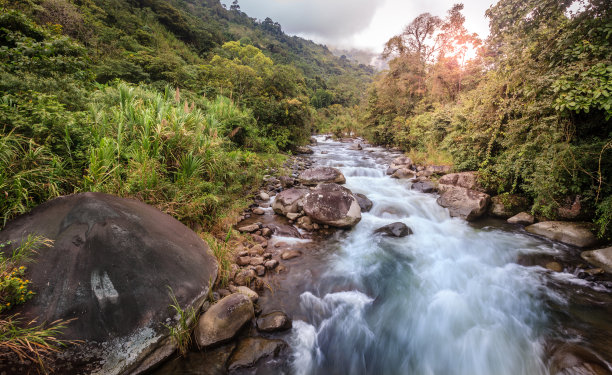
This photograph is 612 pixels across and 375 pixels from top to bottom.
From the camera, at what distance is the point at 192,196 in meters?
4.75

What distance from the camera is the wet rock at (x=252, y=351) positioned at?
2.62 meters

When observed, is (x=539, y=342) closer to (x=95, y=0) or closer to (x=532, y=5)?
(x=532, y=5)

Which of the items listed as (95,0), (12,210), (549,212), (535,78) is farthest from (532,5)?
(95,0)

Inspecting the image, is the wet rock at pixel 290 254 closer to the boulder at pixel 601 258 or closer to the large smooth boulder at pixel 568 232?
the boulder at pixel 601 258

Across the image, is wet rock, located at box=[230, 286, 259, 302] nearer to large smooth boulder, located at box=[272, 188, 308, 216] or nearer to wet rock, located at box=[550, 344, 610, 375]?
large smooth boulder, located at box=[272, 188, 308, 216]

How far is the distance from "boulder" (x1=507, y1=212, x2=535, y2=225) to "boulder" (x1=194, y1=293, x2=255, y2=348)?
7.08 metres

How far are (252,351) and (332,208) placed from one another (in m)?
3.74

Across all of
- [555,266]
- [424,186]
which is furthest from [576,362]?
[424,186]

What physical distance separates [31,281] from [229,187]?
409 cm

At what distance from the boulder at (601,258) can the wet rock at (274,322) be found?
5.81 metres

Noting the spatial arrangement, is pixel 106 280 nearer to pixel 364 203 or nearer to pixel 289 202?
pixel 289 202

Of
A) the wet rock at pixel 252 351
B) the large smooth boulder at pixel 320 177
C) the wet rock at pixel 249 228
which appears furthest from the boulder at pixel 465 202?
Result: the wet rock at pixel 252 351

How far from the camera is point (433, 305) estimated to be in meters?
3.95

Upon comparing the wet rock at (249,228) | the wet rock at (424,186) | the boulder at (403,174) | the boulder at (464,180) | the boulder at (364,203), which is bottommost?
the wet rock at (249,228)
